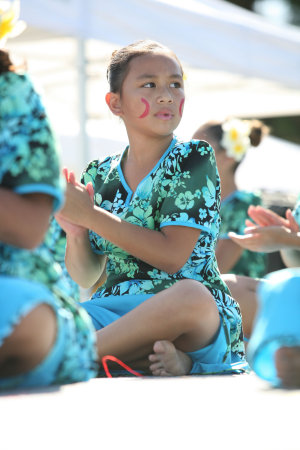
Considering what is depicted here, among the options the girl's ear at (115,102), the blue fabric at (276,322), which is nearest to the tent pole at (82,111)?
the girl's ear at (115,102)

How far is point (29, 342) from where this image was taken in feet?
5.58

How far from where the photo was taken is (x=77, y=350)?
1.88 meters

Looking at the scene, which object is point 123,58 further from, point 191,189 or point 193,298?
point 193,298

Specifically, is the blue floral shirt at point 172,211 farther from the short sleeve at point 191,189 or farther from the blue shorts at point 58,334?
the blue shorts at point 58,334

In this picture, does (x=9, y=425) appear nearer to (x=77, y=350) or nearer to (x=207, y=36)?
(x=77, y=350)

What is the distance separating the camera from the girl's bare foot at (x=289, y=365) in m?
1.77

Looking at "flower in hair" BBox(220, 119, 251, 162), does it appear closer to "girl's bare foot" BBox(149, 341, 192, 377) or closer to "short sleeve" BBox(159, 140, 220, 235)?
"short sleeve" BBox(159, 140, 220, 235)

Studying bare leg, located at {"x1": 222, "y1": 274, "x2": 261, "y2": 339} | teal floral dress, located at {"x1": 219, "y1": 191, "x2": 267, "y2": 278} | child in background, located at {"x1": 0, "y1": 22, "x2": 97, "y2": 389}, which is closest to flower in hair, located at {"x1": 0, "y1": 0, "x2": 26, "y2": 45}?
child in background, located at {"x1": 0, "y1": 22, "x2": 97, "y2": 389}

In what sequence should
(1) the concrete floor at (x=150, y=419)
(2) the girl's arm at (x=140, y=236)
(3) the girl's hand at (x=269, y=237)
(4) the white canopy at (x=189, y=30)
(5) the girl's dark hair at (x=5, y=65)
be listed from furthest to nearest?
(4) the white canopy at (x=189, y=30) < (3) the girl's hand at (x=269, y=237) < (2) the girl's arm at (x=140, y=236) < (5) the girl's dark hair at (x=5, y=65) < (1) the concrete floor at (x=150, y=419)

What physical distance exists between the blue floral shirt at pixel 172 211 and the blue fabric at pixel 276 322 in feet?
3.22

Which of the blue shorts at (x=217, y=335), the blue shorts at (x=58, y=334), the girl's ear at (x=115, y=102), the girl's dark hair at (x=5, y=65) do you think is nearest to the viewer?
the blue shorts at (x=58, y=334)

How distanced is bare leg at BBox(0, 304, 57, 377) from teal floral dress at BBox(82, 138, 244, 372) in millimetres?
1098

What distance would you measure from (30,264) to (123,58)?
1470 mm

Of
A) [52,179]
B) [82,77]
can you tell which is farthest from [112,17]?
[52,179]
